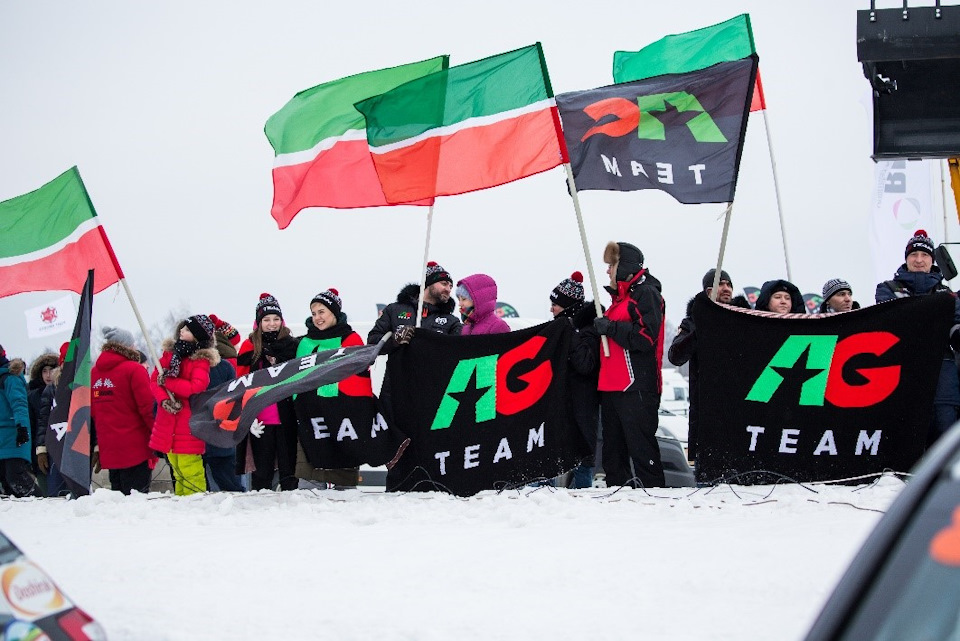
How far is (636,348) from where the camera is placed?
8.16m

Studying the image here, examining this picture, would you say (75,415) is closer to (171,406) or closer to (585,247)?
(171,406)

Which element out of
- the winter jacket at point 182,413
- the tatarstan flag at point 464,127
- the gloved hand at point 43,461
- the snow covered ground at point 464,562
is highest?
the tatarstan flag at point 464,127

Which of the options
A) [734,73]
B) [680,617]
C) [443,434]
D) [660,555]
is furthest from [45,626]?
[734,73]

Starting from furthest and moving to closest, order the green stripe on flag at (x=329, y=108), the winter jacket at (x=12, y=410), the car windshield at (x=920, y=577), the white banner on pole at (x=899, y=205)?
the white banner on pole at (x=899, y=205), the winter jacket at (x=12, y=410), the green stripe on flag at (x=329, y=108), the car windshield at (x=920, y=577)

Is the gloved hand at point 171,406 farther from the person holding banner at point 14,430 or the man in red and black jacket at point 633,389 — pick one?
the man in red and black jacket at point 633,389

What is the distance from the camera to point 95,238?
32.4 ft

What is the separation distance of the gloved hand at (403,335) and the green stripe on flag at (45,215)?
10.5 feet

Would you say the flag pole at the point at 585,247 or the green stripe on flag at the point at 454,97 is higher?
the green stripe on flag at the point at 454,97

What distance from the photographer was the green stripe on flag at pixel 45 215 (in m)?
9.95

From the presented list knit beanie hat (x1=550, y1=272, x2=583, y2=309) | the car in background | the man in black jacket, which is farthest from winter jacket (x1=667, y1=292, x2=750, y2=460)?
the car in background

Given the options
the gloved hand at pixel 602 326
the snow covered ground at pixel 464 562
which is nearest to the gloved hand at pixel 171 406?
the snow covered ground at pixel 464 562

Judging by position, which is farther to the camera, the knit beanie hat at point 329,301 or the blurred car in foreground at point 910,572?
the knit beanie hat at point 329,301

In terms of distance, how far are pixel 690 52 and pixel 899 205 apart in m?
5.66

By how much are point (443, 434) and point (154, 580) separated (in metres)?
3.17
